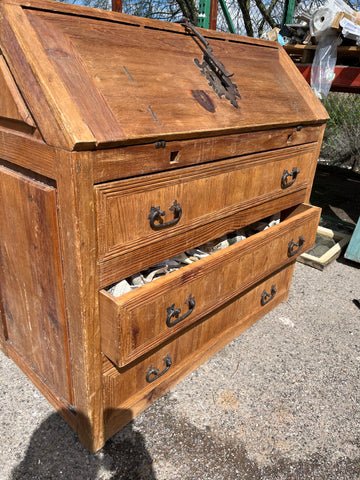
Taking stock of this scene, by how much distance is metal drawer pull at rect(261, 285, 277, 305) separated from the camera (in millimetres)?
2221

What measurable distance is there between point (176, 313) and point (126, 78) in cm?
80

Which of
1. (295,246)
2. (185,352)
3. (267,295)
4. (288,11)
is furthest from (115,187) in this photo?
(288,11)

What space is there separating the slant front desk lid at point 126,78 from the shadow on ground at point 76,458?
3.86ft

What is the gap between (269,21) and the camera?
22.7 ft

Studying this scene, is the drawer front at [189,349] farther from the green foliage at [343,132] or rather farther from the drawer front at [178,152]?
the green foliage at [343,132]

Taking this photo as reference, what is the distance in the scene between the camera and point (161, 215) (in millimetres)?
1276

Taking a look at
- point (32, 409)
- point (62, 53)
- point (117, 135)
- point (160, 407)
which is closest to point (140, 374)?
point (160, 407)

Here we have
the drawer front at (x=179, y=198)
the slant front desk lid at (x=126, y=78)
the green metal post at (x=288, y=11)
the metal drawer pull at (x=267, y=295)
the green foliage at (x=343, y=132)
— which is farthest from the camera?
the green foliage at (x=343, y=132)

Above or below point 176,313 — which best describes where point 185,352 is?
below

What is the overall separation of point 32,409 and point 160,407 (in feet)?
1.80

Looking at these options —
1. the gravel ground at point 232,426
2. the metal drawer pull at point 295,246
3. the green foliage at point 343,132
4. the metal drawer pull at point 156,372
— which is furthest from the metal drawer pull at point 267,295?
the green foliage at point 343,132

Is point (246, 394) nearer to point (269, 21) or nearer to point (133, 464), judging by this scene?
point (133, 464)

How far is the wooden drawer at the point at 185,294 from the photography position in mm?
1197

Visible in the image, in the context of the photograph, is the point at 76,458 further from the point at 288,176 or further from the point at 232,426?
the point at 288,176
